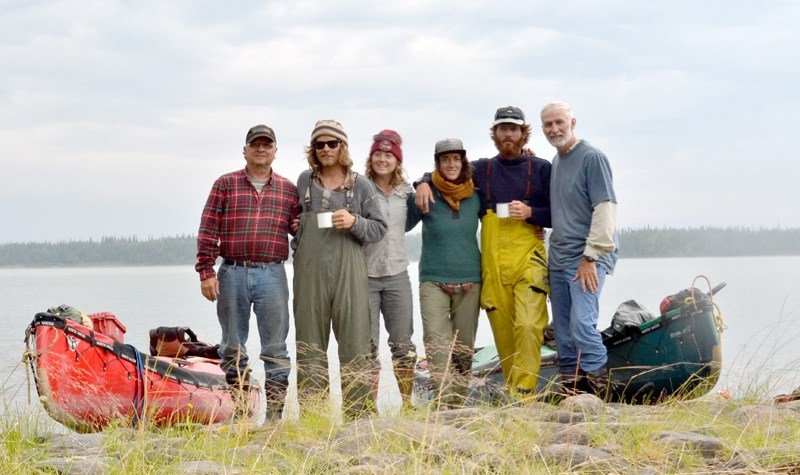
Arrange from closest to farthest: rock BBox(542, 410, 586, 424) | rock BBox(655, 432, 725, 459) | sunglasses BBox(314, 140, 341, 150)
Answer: rock BBox(655, 432, 725, 459)
rock BBox(542, 410, 586, 424)
sunglasses BBox(314, 140, 341, 150)

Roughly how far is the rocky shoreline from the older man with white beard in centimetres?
53

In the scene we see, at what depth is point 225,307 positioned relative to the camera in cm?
580

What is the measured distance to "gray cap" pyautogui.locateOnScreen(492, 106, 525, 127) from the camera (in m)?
5.84

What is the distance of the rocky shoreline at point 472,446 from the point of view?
428cm

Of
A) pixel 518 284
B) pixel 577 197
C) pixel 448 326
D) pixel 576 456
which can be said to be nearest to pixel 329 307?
pixel 448 326

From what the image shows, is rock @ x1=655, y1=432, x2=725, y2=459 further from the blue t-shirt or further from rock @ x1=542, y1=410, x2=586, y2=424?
the blue t-shirt

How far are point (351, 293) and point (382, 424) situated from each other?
1029 mm

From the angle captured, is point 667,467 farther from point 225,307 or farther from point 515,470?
point 225,307

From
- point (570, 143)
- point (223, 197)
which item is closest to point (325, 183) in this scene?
point (223, 197)

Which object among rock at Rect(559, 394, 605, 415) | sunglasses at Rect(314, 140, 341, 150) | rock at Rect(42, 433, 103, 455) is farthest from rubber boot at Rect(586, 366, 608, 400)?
rock at Rect(42, 433, 103, 455)

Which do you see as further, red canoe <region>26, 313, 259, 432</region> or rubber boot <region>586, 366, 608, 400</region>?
red canoe <region>26, 313, 259, 432</region>

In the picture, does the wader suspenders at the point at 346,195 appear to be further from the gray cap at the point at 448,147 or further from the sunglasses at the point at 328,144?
the gray cap at the point at 448,147

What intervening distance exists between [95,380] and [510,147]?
3.19 metres

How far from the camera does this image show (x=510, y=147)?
592 centimetres
